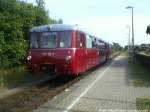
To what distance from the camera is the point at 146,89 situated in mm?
16766

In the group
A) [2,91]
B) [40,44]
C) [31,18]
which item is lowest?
[2,91]

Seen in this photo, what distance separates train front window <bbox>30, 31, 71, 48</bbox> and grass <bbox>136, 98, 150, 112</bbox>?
667cm

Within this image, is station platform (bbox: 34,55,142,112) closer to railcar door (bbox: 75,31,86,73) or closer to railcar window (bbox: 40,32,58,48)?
railcar door (bbox: 75,31,86,73)

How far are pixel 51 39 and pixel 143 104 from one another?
8252mm

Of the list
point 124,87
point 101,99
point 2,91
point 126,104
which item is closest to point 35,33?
point 2,91

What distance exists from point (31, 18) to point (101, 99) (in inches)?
660

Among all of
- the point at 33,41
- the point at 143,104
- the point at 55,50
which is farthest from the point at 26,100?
the point at 33,41

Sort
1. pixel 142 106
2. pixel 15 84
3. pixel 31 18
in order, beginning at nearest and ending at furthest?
pixel 142 106 < pixel 15 84 < pixel 31 18

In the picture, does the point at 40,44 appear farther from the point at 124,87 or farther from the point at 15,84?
the point at 124,87

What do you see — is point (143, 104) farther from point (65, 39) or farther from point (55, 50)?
point (65, 39)

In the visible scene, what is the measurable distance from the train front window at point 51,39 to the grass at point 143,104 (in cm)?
667

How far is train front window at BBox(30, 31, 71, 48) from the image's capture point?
19.7 meters

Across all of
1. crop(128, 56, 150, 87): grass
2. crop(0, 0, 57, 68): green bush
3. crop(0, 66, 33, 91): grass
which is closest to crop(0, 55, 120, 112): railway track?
crop(0, 66, 33, 91): grass

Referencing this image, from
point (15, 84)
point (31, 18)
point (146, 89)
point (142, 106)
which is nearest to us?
point (142, 106)
